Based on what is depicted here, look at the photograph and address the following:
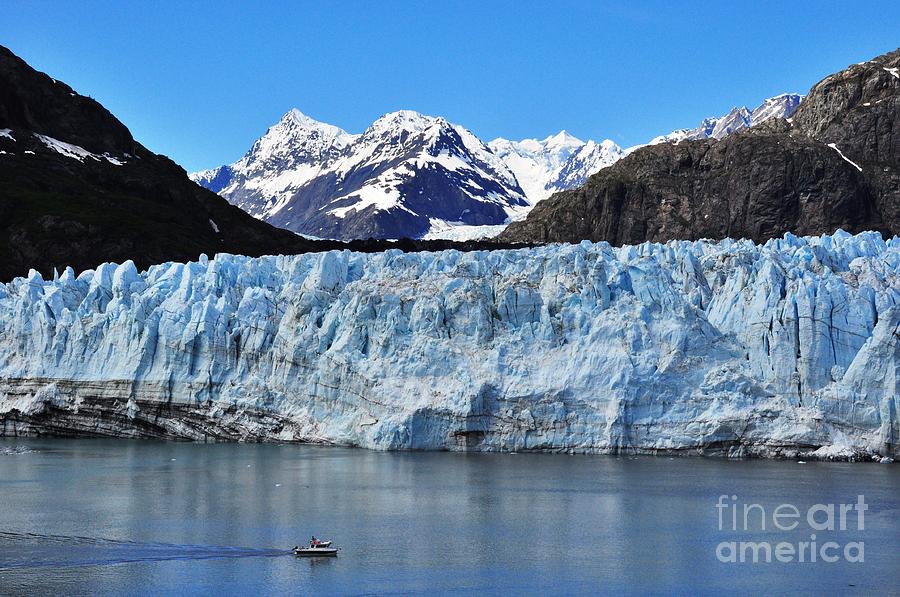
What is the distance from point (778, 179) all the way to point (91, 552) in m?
86.2

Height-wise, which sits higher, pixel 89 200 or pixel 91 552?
pixel 89 200

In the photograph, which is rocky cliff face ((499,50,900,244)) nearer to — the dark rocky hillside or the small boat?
the dark rocky hillside

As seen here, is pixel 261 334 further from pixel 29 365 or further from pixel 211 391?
pixel 29 365

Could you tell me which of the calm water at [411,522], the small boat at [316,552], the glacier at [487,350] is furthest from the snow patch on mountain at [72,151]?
the small boat at [316,552]

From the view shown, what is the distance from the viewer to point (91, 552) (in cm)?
2438

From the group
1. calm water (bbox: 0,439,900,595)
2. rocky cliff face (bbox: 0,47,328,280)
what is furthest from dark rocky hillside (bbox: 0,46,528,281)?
calm water (bbox: 0,439,900,595)

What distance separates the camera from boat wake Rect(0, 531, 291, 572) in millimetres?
23469

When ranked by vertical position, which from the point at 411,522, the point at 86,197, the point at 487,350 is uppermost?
the point at 86,197

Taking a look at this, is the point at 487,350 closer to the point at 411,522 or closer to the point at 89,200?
Answer: the point at 411,522

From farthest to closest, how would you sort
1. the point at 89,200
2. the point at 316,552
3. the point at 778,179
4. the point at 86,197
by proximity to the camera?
the point at 778,179 → the point at 86,197 → the point at 89,200 → the point at 316,552

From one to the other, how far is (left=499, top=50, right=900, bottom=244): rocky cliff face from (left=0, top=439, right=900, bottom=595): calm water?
219 feet

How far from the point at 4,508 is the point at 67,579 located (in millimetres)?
8797

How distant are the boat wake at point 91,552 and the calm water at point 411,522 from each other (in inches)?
2.6

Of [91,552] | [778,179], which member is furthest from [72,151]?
[91,552]
